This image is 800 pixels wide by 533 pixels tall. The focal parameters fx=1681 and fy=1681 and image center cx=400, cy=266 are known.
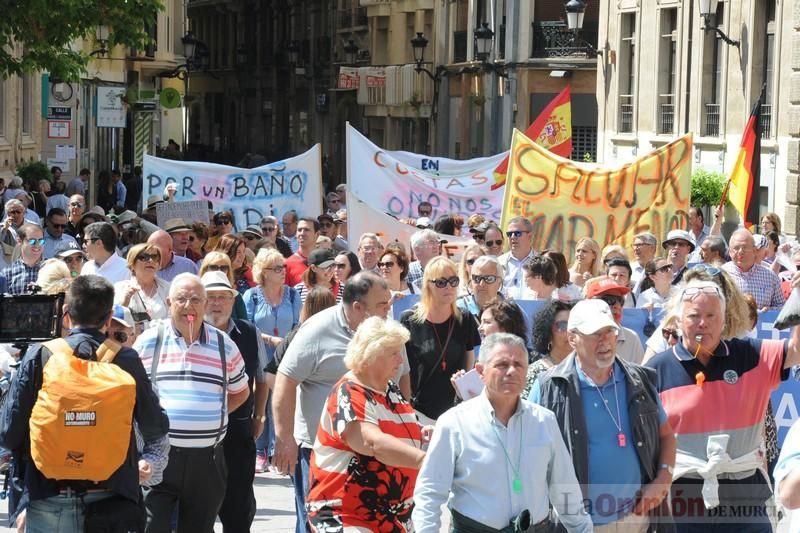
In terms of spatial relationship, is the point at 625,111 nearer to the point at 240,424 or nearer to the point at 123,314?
the point at 123,314

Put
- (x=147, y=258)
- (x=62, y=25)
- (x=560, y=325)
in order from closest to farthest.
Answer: (x=560, y=325), (x=147, y=258), (x=62, y=25)

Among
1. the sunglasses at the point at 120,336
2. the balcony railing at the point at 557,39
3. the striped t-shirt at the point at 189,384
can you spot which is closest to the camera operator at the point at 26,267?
the striped t-shirt at the point at 189,384

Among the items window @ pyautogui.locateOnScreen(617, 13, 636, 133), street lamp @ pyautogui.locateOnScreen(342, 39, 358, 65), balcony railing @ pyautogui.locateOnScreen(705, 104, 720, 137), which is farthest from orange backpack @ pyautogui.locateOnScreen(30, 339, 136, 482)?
street lamp @ pyautogui.locateOnScreen(342, 39, 358, 65)

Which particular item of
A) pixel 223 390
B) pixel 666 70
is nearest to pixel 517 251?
pixel 223 390

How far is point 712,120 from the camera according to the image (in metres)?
27.6

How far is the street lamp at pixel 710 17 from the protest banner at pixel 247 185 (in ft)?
29.1

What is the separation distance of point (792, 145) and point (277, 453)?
1615 centimetres

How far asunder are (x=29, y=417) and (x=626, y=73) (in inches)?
1039

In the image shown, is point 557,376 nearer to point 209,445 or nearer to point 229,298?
point 209,445

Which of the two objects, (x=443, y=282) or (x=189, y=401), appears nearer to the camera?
(x=189, y=401)

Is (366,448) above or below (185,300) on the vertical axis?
below

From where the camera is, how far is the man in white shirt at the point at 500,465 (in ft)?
19.6

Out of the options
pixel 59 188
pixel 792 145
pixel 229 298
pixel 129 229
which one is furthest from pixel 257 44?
pixel 229 298

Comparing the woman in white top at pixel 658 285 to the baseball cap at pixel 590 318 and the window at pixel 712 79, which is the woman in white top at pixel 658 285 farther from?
the window at pixel 712 79
